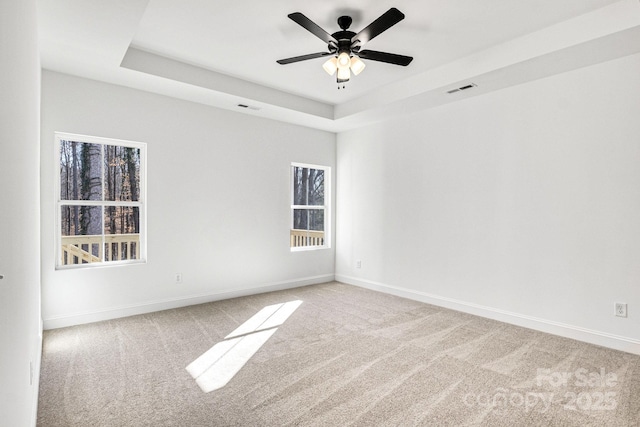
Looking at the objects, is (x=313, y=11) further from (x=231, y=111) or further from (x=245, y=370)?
(x=245, y=370)

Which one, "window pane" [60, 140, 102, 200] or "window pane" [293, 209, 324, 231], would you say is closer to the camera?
"window pane" [60, 140, 102, 200]

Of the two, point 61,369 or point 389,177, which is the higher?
point 389,177

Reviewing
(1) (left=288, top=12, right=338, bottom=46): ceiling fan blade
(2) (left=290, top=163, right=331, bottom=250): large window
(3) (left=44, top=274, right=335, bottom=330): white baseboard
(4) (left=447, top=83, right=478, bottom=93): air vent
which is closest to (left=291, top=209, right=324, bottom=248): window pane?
(2) (left=290, top=163, right=331, bottom=250): large window

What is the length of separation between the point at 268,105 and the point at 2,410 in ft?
13.6

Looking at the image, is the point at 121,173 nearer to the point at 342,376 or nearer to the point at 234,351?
the point at 234,351

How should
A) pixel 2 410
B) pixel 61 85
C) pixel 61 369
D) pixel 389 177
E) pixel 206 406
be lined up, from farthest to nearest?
pixel 389 177 → pixel 61 85 → pixel 61 369 → pixel 206 406 → pixel 2 410

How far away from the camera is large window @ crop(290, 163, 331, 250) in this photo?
18.9 feet

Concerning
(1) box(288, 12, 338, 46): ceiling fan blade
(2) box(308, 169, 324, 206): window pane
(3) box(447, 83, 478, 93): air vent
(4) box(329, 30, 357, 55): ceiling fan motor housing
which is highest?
(4) box(329, 30, 357, 55): ceiling fan motor housing

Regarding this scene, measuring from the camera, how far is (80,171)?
12.7ft

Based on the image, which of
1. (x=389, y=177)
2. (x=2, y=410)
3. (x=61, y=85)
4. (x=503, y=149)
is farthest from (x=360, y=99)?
(x=2, y=410)

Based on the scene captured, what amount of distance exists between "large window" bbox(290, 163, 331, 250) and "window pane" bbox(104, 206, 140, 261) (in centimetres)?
229

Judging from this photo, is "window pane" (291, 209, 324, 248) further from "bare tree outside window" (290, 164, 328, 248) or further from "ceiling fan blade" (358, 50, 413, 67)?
"ceiling fan blade" (358, 50, 413, 67)

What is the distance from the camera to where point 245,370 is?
2740 millimetres

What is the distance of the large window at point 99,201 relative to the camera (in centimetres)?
376
